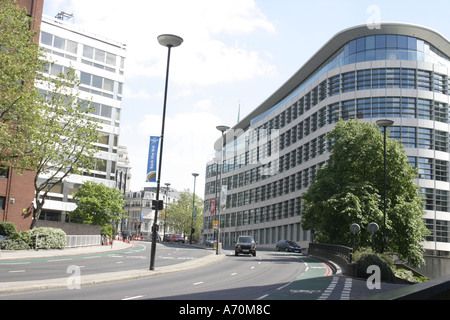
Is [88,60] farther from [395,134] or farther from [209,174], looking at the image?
[209,174]

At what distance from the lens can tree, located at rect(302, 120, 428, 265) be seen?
40.8 metres

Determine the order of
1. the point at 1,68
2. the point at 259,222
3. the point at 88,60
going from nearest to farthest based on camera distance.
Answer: the point at 1,68 < the point at 88,60 < the point at 259,222

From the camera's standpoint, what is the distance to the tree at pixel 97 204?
52531 mm

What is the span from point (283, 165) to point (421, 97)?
28917mm

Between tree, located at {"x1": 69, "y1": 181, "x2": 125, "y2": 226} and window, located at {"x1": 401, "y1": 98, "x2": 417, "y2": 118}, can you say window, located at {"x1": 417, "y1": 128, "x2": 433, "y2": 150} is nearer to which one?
window, located at {"x1": 401, "y1": 98, "x2": 417, "y2": 118}

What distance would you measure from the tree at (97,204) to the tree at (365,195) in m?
21.1

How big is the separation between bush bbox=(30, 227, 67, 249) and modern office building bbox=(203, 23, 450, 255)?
16.1 metres

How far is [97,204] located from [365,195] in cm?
2763

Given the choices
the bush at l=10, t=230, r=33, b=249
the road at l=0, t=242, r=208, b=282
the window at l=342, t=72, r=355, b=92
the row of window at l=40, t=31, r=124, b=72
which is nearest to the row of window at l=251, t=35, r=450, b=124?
the window at l=342, t=72, r=355, b=92

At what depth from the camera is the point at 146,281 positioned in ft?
62.3

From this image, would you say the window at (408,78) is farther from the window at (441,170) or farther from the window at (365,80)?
the window at (441,170)

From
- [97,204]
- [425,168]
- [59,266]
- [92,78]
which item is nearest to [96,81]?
[92,78]
